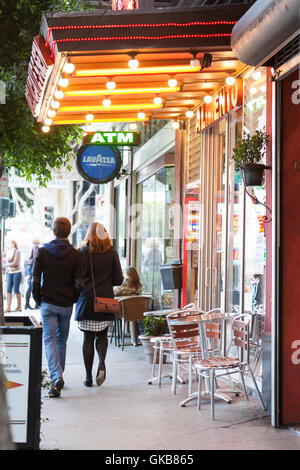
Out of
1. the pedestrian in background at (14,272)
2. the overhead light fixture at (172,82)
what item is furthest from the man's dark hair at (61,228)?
the pedestrian in background at (14,272)

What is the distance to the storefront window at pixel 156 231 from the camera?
12.6 m

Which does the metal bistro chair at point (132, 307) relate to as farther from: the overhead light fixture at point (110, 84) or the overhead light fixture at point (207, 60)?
the overhead light fixture at point (207, 60)

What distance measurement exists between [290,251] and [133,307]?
5.60 meters

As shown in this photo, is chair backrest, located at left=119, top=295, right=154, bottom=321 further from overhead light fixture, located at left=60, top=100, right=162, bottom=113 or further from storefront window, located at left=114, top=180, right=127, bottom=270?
storefront window, located at left=114, top=180, right=127, bottom=270

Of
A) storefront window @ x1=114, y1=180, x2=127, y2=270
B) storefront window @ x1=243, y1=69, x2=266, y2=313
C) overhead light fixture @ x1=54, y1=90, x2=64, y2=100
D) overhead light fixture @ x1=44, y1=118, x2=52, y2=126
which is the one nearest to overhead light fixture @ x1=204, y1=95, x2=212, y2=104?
storefront window @ x1=243, y1=69, x2=266, y2=313

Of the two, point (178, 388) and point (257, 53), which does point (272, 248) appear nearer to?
point (257, 53)

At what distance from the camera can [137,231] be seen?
50.8ft

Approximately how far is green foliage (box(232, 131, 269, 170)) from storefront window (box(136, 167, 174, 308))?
17.2ft

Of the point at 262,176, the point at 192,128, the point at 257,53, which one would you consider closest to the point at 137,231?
the point at 192,128

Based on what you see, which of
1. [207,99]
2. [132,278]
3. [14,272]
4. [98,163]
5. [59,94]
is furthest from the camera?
[14,272]

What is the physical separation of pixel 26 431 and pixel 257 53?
365 cm

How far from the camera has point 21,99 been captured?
1041 centimetres

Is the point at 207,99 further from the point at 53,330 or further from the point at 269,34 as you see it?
the point at 269,34

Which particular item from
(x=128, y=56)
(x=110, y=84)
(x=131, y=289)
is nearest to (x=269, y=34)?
(x=128, y=56)
